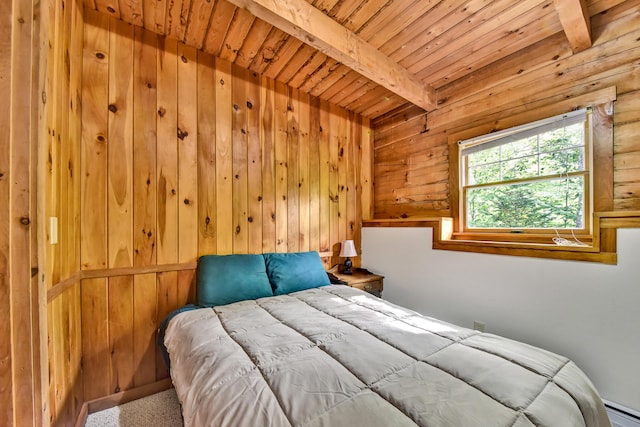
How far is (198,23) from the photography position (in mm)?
1835

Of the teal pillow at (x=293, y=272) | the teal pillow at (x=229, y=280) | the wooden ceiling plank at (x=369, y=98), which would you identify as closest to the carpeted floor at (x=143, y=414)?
the teal pillow at (x=229, y=280)

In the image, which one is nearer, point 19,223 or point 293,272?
point 19,223

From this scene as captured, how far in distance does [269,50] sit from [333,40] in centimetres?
63

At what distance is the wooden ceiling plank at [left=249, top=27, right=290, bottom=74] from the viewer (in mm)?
1956

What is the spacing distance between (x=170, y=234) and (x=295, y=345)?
1.40 meters

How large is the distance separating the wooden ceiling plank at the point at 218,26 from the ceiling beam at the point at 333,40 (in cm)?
33

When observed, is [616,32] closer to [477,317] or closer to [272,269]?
[477,317]

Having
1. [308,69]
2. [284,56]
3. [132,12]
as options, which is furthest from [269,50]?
[132,12]

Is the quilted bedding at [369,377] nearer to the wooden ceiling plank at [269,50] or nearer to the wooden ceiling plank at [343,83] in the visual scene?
the wooden ceiling plank at [269,50]

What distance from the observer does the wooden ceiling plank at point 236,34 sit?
1.78m

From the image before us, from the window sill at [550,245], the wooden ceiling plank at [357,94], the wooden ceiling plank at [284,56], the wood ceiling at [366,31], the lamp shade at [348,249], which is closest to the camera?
the window sill at [550,245]

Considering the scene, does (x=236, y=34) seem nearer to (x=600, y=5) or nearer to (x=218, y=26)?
(x=218, y=26)

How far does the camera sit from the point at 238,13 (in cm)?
175

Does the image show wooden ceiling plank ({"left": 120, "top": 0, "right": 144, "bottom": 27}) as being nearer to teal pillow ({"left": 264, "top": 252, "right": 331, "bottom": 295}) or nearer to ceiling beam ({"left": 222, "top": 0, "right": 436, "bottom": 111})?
ceiling beam ({"left": 222, "top": 0, "right": 436, "bottom": 111})
